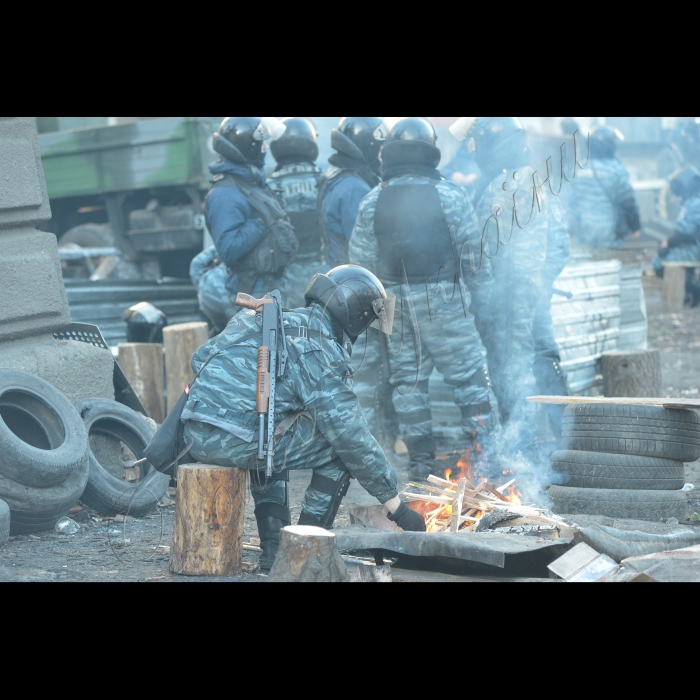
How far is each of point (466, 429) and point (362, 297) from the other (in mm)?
2472

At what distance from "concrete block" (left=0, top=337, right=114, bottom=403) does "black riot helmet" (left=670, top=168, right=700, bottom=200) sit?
1202 centimetres

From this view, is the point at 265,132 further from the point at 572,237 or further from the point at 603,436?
the point at 572,237

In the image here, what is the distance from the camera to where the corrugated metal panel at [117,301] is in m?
10.5

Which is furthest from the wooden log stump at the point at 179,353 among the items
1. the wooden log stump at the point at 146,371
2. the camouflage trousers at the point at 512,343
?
the camouflage trousers at the point at 512,343

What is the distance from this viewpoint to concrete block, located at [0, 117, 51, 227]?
613 cm

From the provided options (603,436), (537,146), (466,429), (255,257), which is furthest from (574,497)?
(537,146)

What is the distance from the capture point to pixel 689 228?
16.8 metres

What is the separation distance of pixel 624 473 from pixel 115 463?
3402mm

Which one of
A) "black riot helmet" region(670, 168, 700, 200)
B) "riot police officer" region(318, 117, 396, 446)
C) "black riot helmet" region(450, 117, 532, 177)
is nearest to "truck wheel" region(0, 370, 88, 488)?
"riot police officer" region(318, 117, 396, 446)

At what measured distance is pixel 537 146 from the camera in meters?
8.49

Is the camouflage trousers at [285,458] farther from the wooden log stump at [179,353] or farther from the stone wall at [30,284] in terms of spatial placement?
the wooden log stump at [179,353]

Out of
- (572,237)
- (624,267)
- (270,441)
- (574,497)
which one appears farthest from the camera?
(572,237)

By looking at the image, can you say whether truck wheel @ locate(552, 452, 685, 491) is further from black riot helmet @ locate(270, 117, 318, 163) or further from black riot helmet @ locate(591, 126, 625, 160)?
black riot helmet @ locate(591, 126, 625, 160)

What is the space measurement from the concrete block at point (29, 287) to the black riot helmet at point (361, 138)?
2.66m
